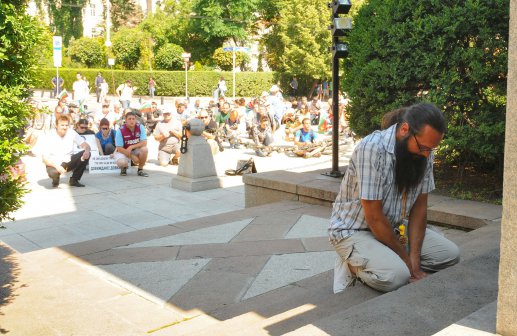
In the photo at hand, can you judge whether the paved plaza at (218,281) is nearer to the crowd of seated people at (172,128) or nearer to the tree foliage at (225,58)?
the crowd of seated people at (172,128)

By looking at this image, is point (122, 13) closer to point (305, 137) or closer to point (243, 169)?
point (305, 137)

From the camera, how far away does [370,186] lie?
12.2 ft

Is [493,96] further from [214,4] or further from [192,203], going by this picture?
[214,4]

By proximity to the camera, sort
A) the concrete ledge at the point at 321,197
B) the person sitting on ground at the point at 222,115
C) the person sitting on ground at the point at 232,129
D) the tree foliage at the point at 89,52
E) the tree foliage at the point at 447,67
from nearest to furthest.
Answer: the concrete ledge at the point at 321,197 → the tree foliage at the point at 447,67 → the person sitting on ground at the point at 232,129 → the person sitting on ground at the point at 222,115 → the tree foliage at the point at 89,52

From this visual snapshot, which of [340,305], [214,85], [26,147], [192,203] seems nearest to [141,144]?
[192,203]

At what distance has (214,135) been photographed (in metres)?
16.1

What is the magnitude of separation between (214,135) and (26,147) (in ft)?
38.8

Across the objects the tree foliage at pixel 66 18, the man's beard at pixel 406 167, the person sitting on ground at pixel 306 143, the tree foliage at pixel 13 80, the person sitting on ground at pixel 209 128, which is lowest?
the person sitting on ground at pixel 306 143

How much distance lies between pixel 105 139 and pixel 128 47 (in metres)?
40.1

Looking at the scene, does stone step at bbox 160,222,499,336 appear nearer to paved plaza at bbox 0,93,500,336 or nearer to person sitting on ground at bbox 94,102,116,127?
paved plaza at bbox 0,93,500,336

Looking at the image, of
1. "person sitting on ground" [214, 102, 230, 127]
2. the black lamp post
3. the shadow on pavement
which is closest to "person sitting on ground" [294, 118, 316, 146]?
"person sitting on ground" [214, 102, 230, 127]

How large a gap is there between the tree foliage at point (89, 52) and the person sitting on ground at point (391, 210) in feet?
172

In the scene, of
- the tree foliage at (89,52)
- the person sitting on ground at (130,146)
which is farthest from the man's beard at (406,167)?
the tree foliage at (89,52)

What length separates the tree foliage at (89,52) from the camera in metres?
53.2
